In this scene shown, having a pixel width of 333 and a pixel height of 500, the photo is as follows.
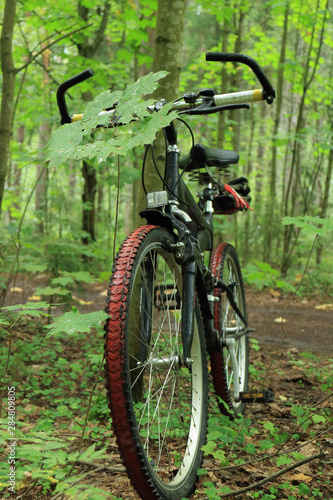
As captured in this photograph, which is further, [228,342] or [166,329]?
[228,342]

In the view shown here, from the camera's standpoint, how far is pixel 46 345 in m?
4.53

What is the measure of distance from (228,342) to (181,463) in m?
1.07

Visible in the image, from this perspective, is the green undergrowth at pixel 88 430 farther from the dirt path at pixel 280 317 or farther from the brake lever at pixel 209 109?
the brake lever at pixel 209 109

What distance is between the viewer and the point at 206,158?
9.10 ft

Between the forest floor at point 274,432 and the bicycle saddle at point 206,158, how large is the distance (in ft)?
3.54

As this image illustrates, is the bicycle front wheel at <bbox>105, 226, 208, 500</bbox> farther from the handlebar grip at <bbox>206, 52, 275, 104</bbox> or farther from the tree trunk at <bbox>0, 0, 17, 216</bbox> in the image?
the tree trunk at <bbox>0, 0, 17, 216</bbox>

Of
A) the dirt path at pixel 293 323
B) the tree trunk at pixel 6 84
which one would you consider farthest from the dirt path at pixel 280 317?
the tree trunk at pixel 6 84

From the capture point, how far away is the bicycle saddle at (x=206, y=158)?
2725 millimetres

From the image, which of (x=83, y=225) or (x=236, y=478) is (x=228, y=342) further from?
(x=83, y=225)

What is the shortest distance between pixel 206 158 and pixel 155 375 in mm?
1443

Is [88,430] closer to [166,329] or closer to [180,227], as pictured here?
[166,329]

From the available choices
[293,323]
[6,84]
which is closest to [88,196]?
[293,323]

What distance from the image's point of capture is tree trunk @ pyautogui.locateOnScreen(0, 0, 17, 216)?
367 cm

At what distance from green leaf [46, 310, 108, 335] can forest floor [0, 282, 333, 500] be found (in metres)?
0.24
